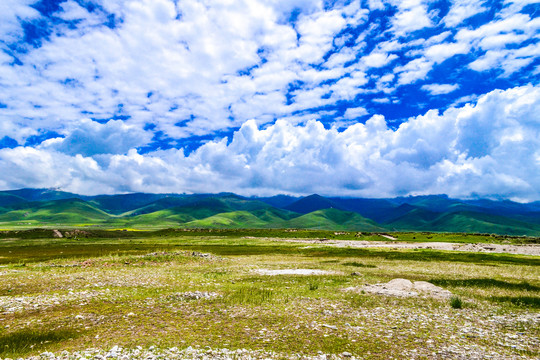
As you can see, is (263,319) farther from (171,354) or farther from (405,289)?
(405,289)

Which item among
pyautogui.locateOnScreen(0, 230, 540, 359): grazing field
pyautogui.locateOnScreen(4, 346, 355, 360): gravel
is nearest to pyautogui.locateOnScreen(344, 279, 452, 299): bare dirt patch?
pyautogui.locateOnScreen(0, 230, 540, 359): grazing field

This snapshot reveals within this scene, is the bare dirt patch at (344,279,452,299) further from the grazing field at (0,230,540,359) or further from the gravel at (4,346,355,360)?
the gravel at (4,346,355,360)

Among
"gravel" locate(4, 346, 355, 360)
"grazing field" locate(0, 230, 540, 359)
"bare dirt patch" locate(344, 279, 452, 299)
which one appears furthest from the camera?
"bare dirt patch" locate(344, 279, 452, 299)

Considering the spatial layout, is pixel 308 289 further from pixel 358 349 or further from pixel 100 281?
pixel 100 281

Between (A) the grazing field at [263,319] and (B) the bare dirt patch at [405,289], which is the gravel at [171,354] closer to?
(A) the grazing field at [263,319]

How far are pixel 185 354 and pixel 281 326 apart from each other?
6133 mm

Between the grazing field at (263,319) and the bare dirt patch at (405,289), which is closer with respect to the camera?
the grazing field at (263,319)

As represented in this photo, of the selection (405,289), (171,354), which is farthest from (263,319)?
(405,289)

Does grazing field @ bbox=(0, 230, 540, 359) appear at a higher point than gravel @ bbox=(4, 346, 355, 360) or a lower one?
lower

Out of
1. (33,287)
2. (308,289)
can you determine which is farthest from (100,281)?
(308,289)

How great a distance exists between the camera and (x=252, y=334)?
1484 cm

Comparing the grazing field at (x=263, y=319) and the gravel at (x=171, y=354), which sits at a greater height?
the gravel at (x=171, y=354)

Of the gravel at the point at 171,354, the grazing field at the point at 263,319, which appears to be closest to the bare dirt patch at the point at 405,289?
the grazing field at the point at 263,319

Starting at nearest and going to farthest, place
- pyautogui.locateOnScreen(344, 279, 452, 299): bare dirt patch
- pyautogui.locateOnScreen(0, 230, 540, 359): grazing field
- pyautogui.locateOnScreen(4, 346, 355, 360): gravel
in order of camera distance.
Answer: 1. pyautogui.locateOnScreen(4, 346, 355, 360): gravel
2. pyautogui.locateOnScreen(0, 230, 540, 359): grazing field
3. pyautogui.locateOnScreen(344, 279, 452, 299): bare dirt patch
